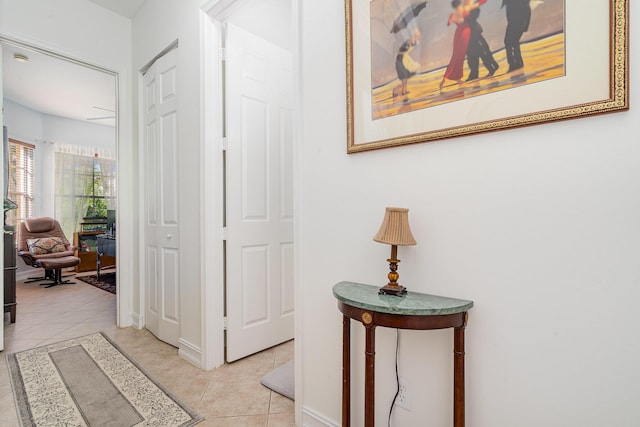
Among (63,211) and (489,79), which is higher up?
(489,79)

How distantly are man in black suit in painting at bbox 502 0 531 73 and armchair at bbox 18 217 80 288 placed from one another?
5.71 m

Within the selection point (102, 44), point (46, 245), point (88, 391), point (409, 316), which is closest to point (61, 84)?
point (102, 44)

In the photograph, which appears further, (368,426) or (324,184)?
(324,184)

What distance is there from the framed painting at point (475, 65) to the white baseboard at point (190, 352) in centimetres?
184

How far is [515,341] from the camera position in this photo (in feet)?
3.31

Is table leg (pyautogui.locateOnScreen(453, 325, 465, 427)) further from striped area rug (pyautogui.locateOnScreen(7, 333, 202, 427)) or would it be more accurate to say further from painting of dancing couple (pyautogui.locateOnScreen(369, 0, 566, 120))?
striped area rug (pyautogui.locateOnScreen(7, 333, 202, 427))

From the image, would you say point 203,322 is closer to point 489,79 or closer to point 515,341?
point 515,341

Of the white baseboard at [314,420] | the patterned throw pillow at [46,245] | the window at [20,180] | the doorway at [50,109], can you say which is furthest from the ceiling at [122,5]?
the patterned throw pillow at [46,245]

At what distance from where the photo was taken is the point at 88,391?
6.20 feet

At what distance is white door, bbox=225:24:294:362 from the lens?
7.44ft

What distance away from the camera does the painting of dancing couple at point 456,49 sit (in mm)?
933

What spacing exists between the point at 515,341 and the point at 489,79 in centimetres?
86

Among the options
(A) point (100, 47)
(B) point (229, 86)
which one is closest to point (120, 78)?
(A) point (100, 47)

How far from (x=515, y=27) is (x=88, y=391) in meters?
2.76
